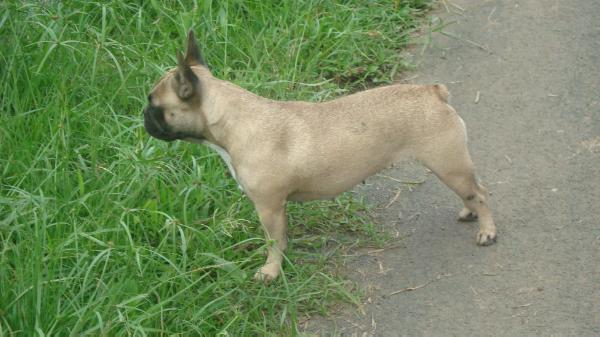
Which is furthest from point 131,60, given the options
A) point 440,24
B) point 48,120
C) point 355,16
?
point 440,24

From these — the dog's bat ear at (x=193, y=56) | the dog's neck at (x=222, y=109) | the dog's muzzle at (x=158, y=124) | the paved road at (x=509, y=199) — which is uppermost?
the dog's bat ear at (x=193, y=56)

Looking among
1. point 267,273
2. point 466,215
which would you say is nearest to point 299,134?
point 267,273

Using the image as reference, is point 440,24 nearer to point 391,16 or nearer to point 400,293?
point 391,16

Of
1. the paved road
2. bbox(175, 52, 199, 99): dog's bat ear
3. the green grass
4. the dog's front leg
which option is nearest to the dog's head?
bbox(175, 52, 199, 99): dog's bat ear

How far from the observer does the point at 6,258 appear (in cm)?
479

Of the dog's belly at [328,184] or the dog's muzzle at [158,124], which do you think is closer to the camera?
the dog's muzzle at [158,124]

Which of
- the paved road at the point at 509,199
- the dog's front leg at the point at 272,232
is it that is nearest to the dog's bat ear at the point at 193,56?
the dog's front leg at the point at 272,232

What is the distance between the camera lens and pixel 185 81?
5035 mm

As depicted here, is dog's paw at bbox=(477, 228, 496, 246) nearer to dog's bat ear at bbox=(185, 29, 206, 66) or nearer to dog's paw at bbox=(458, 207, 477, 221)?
dog's paw at bbox=(458, 207, 477, 221)

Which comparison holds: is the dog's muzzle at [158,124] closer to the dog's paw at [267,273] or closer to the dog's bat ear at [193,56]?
the dog's bat ear at [193,56]

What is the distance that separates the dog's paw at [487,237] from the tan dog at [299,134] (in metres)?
0.36

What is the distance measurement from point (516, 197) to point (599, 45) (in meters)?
2.16

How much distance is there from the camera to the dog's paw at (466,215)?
5827 mm

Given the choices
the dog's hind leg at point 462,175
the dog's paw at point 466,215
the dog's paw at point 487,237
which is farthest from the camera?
the dog's paw at point 466,215
